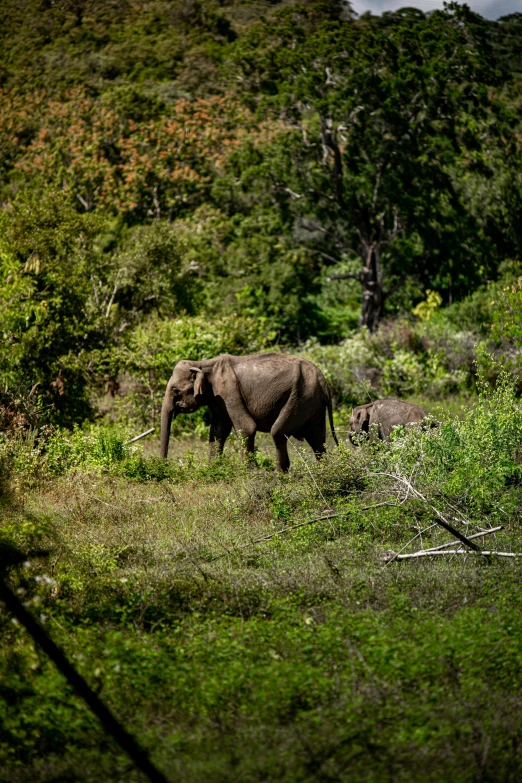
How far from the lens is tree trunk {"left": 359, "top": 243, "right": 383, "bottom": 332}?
24.0 meters

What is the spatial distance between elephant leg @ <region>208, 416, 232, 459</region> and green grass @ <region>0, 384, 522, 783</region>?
37.0 inches

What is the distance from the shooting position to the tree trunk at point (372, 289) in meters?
24.0

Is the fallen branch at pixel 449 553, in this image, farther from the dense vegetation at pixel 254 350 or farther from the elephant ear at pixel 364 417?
the elephant ear at pixel 364 417

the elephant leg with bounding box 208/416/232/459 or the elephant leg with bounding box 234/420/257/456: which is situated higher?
the elephant leg with bounding box 234/420/257/456

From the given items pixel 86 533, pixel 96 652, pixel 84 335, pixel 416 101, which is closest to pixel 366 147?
pixel 416 101

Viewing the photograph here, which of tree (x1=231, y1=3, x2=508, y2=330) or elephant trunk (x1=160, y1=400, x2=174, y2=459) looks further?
tree (x1=231, y1=3, x2=508, y2=330)

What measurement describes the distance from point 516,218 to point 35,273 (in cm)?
1420

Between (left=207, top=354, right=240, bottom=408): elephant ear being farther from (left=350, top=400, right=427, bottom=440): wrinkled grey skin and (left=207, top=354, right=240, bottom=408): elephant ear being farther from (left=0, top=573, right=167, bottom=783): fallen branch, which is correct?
(left=0, top=573, right=167, bottom=783): fallen branch

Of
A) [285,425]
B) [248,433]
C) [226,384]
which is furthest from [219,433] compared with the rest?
[285,425]

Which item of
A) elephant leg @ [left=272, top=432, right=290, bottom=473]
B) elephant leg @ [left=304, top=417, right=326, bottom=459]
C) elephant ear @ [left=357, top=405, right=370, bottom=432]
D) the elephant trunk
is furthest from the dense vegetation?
elephant ear @ [left=357, top=405, right=370, bottom=432]

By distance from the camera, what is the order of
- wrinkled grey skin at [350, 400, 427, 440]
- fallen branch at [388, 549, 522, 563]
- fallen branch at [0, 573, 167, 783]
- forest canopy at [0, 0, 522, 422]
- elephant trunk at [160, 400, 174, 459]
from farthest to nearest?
forest canopy at [0, 0, 522, 422]
elephant trunk at [160, 400, 174, 459]
wrinkled grey skin at [350, 400, 427, 440]
fallen branch at [388, 549, 522, 563]
fallen branch at [0, 573, 167, 783]

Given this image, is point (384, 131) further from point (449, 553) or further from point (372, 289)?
point (449, 553)

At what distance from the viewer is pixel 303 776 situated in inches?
210

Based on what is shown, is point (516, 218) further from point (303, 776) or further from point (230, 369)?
point (303, 776)
